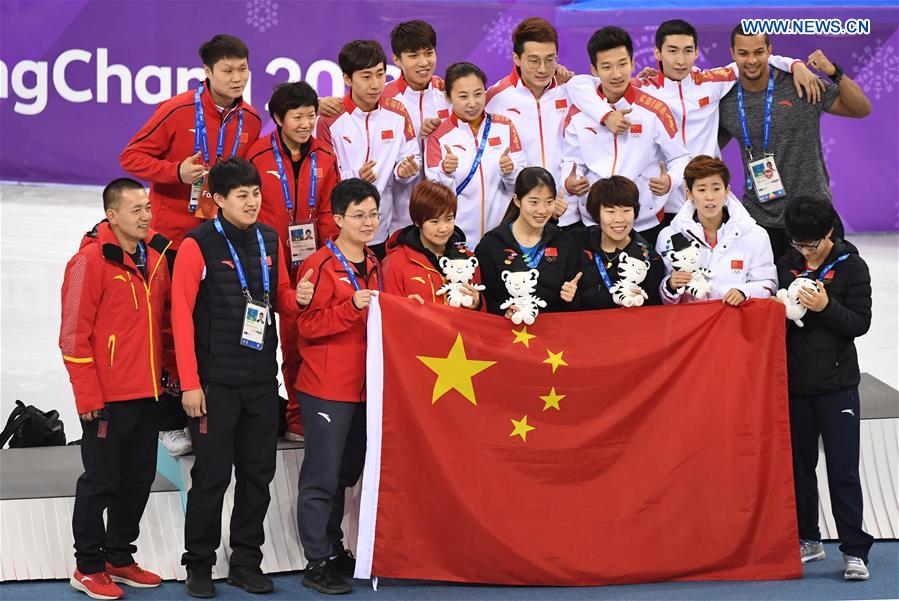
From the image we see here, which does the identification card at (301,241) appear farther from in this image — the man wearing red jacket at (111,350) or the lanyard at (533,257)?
the lanyard at (533,257)

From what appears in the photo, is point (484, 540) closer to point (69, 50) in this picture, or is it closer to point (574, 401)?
point (574, 401)

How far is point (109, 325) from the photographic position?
203 inches

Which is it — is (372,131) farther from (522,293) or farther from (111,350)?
(111,350)

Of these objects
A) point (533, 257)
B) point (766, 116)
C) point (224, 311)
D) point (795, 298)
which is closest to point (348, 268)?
point (224, 311)

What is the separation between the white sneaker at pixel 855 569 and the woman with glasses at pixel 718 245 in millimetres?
1171

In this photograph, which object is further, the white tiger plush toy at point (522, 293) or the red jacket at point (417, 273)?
the red jacket at point (417, 273)

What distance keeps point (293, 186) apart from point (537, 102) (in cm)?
132

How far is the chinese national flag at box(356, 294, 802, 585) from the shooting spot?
5.37m

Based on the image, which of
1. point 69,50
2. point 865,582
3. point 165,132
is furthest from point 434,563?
point 69,50

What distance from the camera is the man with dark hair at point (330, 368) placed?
17.4 feet

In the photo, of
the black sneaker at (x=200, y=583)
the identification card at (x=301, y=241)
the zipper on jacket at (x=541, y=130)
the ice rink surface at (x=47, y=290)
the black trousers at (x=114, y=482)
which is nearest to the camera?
the black trousers at (x=114, y=482)

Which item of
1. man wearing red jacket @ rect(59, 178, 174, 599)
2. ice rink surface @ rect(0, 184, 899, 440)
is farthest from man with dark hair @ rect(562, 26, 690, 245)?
ice rink surface @ rect(0, 184, 899, 440)

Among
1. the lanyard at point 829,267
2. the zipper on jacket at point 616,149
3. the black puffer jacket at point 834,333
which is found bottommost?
the black puffer jacket at point 834,333

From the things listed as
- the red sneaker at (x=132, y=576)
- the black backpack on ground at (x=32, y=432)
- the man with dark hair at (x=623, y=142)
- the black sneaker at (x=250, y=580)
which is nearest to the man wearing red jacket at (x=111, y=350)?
the red sneaker at (x=132, y=576)
